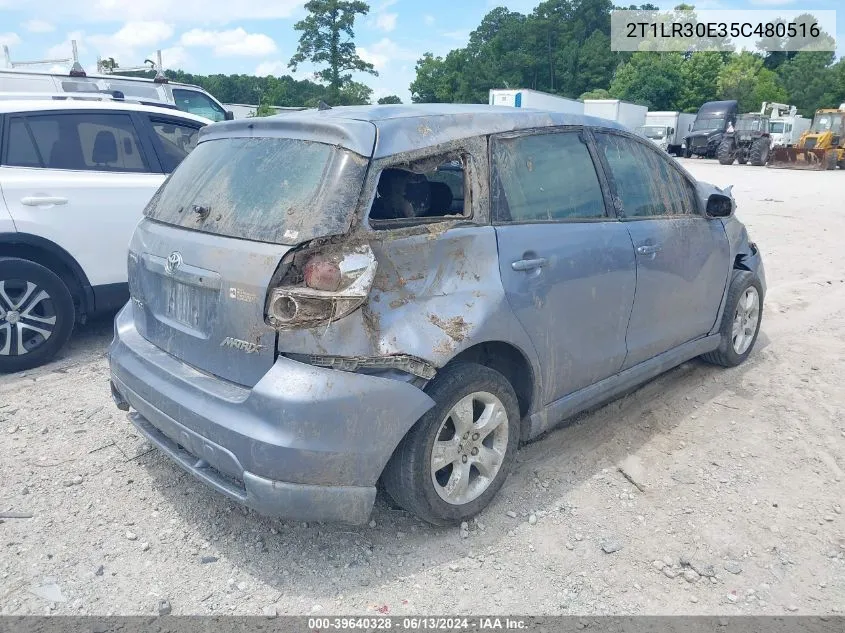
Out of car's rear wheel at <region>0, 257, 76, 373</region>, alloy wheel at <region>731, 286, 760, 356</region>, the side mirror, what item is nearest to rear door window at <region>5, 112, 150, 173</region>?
car's rear wheel at <region>0, 257, 76, 373</region>

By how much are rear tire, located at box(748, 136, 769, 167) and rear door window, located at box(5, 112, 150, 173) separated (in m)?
30.5

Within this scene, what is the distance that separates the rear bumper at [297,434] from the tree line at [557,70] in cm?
2714

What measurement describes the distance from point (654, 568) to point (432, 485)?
982mm

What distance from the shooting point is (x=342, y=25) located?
1950 inches

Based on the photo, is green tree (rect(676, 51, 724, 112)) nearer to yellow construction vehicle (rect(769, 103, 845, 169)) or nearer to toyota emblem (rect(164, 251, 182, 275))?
yellow construction vehicle (rect(769, 103, 845, 169))

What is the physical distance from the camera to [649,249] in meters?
3.75

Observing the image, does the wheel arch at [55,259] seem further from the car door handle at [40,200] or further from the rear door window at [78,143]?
the rear door window at [78,143]

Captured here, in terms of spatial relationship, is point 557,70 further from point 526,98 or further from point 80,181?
point 80,181

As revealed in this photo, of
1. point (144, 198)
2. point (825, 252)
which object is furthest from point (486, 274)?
point (825, 252)

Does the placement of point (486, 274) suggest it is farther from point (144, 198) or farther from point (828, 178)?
point (828, 178)

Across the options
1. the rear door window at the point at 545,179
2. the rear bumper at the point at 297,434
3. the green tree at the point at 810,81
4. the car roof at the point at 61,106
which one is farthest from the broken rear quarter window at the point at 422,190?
the green tree at the point at 810,81

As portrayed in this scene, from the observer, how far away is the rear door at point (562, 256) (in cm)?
305

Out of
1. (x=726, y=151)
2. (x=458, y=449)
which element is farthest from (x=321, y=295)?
(x=726, y=151)

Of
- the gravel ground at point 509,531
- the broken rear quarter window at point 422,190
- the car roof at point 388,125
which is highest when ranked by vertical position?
the car roof at point 388,125
